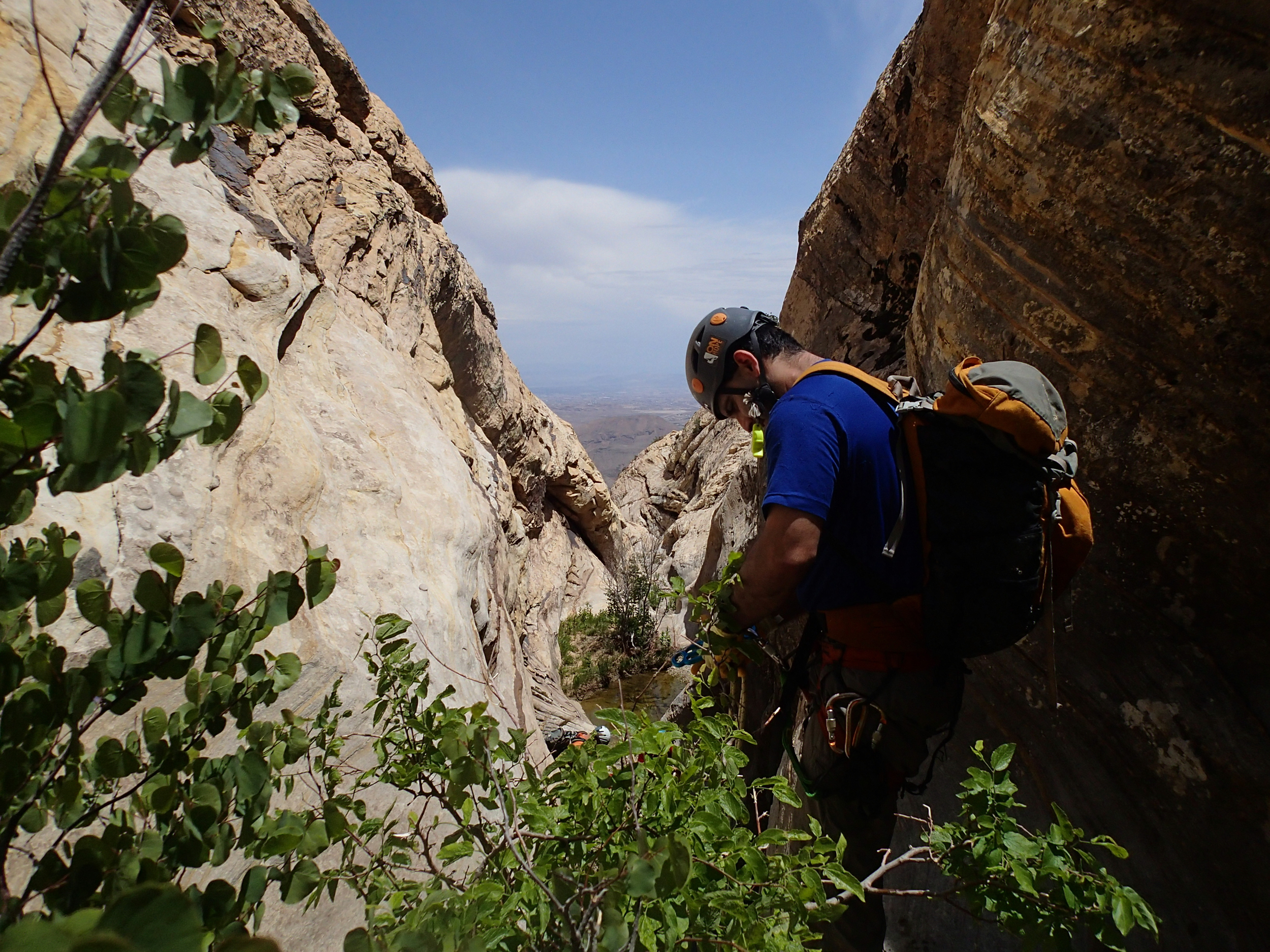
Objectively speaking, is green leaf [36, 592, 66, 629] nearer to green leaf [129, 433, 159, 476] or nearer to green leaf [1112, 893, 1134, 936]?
green leaf [129, 433, 159, 476]

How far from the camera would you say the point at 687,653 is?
2.86 metres

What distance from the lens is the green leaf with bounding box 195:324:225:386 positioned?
729 millimetres

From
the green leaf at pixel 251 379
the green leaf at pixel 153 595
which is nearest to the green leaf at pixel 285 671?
the green leaf at pixel 153 595

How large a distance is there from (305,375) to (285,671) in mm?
2719

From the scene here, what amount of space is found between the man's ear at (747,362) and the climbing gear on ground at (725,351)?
15mm

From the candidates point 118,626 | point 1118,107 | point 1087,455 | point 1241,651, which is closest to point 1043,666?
point 1241,651

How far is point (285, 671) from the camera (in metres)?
1.08

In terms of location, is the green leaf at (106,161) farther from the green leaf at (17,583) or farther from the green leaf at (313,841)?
the green leaf at (313,841)

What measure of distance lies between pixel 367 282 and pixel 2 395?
543 cm

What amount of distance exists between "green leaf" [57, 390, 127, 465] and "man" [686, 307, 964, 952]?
5.74 feet

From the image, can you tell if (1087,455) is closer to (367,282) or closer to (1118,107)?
(1118,107)

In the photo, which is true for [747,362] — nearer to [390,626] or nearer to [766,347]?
[766,347]

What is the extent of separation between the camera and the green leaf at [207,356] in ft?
2.39

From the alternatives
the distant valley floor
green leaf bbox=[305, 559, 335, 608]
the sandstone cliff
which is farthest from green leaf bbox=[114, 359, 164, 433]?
the distant valley floor
